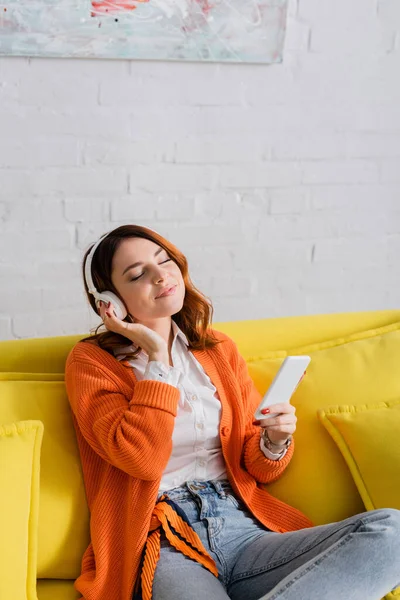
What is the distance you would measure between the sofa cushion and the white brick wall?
0.80 meters

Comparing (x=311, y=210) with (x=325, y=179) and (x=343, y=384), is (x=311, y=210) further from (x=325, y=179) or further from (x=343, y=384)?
(x=343, y=384)

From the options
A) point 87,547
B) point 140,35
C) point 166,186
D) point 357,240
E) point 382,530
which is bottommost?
point 87,547

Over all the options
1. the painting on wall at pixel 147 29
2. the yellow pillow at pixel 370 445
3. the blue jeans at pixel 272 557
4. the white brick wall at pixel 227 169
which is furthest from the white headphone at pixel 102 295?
the painting on wall at pixel 147 29

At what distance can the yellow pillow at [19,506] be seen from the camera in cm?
162

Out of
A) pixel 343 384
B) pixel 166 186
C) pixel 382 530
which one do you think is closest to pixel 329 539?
pixel 382 530

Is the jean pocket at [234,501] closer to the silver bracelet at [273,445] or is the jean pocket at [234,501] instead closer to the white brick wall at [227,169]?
the silver bracelet at [273,445]

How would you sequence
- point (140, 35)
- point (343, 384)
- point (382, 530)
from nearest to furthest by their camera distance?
1. point (382, 530)
2. point (343, 384)
3. point (140, 35)

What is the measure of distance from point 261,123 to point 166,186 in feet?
1.26

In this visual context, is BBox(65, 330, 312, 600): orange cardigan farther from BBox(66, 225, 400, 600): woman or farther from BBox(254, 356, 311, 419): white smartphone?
BBox(254, 356, 311, 419): white smartphone

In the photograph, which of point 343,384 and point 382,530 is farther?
point 343,384

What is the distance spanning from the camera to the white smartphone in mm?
1734

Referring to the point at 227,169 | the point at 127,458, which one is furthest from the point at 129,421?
the point at 227,169

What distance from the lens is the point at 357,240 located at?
302 centimetres

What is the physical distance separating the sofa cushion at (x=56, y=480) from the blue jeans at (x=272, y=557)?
0.66ft
